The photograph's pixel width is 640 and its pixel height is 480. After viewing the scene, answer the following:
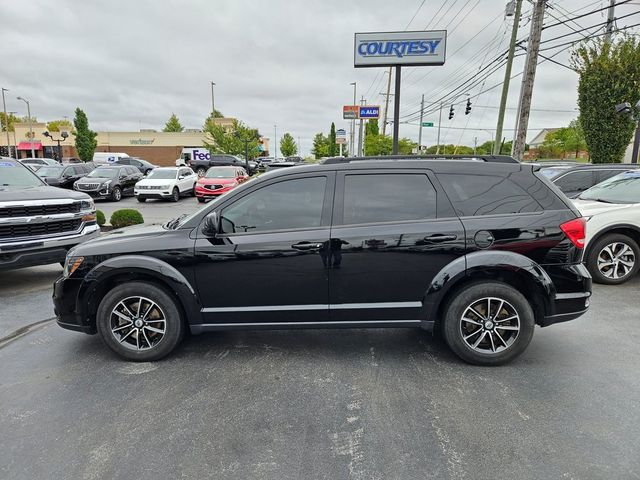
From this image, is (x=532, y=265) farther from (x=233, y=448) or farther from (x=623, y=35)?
(x=623, y=35)

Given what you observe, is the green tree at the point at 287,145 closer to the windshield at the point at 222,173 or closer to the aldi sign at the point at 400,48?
the windshield at the point at 222,173

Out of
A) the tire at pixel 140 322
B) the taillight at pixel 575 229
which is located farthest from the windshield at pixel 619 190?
the tire at pixel 140 322

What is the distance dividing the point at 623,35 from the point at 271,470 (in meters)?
20.1

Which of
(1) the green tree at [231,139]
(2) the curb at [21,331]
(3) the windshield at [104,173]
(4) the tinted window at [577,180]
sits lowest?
(2) the curb at [21,331]

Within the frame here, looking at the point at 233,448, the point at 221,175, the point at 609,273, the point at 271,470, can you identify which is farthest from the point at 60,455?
the point at 221,175

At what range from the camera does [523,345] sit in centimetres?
357

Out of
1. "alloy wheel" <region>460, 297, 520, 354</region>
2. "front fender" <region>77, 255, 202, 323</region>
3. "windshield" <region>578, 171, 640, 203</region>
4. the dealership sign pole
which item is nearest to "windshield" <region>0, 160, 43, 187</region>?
"front fender" <region>77, 255, 202, 323</region>

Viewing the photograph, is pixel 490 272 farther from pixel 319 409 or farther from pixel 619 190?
pixel 619 190

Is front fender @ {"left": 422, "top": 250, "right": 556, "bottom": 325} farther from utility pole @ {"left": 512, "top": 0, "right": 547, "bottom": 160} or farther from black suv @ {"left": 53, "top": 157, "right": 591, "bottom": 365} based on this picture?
utility pole @ {"left": 512, "top": 0, "right": 547, "bottom": 160}

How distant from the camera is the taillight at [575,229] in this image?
3.48 metres

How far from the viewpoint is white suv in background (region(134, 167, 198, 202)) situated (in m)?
18.0

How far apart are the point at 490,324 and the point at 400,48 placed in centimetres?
956

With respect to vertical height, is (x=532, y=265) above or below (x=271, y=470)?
above

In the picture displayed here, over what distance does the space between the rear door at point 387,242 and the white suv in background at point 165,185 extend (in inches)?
641
